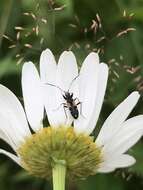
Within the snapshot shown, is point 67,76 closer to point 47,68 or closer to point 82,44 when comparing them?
point 47,68

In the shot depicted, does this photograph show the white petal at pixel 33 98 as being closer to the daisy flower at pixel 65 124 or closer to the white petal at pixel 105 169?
the daisy flower at pixel 65 124

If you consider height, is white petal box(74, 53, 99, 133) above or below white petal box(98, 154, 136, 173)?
above

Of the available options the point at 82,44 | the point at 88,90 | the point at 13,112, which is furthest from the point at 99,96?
the point at 82,44

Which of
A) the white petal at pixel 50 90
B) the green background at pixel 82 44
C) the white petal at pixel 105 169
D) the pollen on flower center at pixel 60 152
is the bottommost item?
the white petal at pixel 105 169

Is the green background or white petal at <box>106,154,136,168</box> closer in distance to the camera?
white petal at <box>106,154,136,168</box>

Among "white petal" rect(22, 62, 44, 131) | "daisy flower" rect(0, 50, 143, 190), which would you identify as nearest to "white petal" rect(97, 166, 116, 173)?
"daisy flower" rect(0, 50, 143, 190)

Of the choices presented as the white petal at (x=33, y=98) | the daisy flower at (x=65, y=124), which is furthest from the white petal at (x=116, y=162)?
the white petal at (x=33, y=98)

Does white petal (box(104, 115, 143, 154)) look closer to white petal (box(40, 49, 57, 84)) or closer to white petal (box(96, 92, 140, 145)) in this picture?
white petal (box(96, 92, 140, 145))
